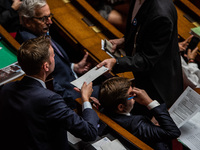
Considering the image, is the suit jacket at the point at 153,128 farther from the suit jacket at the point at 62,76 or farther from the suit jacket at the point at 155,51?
the suit jacket at the point at 62,76

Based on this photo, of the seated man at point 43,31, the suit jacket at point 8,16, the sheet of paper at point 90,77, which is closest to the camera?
the sheet of paper at point 90,77

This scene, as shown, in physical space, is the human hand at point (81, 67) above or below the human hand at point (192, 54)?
below

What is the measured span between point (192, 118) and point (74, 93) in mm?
1124

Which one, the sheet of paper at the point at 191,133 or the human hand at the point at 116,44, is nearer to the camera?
the sheet of paper at the point at 191,133

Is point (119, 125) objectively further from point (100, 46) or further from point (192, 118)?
point (100, 46)

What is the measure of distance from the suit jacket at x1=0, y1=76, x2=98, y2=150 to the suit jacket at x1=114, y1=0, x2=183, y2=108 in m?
0.67

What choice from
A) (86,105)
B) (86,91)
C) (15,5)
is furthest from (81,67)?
(15,5)

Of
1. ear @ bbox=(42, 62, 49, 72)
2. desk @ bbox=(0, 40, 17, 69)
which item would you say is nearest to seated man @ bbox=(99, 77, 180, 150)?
ear @ bbox=(42, 62, 49, 72)

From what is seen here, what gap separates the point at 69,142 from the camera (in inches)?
64.6

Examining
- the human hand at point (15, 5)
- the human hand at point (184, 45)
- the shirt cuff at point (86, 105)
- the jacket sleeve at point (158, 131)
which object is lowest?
the jacket sleeve at point (158, 131)

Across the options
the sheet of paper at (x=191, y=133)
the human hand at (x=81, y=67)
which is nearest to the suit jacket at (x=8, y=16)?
the human hand at (x=81, y=67)

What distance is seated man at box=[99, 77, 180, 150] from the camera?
66.7 inches

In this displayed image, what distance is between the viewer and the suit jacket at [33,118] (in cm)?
135

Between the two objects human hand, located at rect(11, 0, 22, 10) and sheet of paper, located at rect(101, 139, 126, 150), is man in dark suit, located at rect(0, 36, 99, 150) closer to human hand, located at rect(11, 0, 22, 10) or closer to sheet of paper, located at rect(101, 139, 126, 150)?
sheet of paper, located at rect(101, 139, 126, 150)
